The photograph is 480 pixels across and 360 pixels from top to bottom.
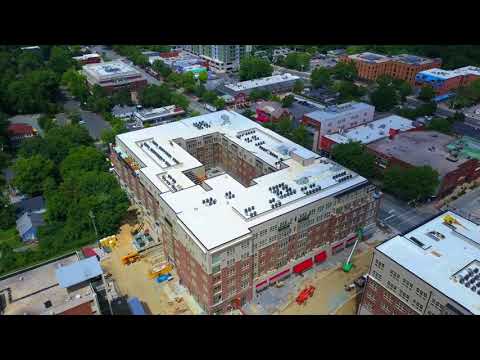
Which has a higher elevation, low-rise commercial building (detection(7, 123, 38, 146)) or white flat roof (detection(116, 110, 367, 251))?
white flat roof (detection(116, 110, 367, 251))

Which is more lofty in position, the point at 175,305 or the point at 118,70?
the point at 118,70

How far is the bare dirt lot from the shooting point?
188 feet

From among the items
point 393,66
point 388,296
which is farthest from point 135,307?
point 393,66

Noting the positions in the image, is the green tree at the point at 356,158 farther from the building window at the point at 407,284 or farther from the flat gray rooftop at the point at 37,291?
the flat gray rooftop at the point at 37,291

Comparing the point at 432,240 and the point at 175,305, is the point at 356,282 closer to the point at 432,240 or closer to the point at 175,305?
the point at 432,240

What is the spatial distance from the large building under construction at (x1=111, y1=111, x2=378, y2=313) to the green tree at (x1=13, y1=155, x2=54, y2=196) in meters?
15.7

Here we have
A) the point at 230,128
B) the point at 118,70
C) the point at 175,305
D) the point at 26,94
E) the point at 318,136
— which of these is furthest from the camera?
the point at 118,70

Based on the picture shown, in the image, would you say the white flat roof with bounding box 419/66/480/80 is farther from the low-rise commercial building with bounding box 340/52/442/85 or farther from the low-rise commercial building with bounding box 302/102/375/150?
the low-rise commercial building with bounding box 302/102/375/150

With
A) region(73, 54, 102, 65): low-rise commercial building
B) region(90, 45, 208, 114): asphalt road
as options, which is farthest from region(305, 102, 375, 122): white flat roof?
region(73, 54, 102, 65): low-rise commercial building

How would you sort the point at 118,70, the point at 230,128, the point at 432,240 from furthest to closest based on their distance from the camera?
the point at 118,70 → the point at 230,128 → the point at 432,240

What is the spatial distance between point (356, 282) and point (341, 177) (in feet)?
59.4

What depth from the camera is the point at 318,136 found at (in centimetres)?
10081

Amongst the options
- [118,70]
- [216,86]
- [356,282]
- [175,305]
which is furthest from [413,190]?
[118,70]

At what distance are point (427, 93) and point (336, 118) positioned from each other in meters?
46.9
